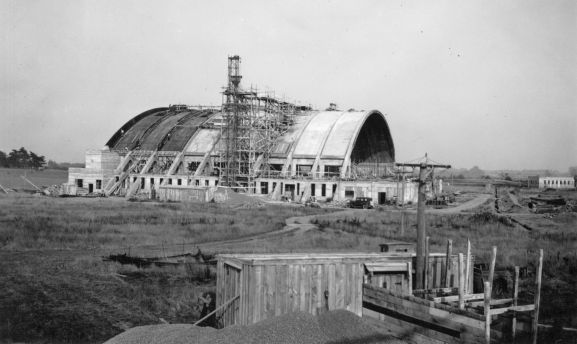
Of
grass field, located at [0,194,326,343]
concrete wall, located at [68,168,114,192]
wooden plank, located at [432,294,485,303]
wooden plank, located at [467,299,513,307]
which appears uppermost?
concrete wall, located at [68,168,114,192]

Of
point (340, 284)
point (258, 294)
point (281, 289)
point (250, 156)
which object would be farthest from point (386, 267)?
point (250, 156)

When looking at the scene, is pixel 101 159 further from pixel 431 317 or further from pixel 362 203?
pixel 431 317

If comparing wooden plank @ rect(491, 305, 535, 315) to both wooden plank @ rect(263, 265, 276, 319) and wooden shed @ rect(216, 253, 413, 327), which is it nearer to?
wooden shed @ rect(216, 253, 413, 327)

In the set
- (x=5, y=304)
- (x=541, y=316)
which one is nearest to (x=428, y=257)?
(x=541, y=316)

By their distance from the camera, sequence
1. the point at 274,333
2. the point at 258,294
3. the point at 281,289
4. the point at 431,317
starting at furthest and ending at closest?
the point at 281,289
the point at 258,294
the point at 431,317
the point at 274,333

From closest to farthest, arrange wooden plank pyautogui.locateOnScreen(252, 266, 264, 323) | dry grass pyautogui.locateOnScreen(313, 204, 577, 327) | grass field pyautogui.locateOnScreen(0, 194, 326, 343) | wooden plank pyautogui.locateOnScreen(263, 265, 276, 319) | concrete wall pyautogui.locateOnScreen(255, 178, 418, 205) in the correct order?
wooden plank pyautogui.locateOnScreen(252, 266, 264, 323) → wooden plank pyautogui.locateOnScreen(263, 265, 276, 319) → grass field pyautogui.locateOnScreen(0, 194, 326, 343) → dry grass pyautogui.locateOnScreen(313, 204, 577, 327) → concrete wall pyautogui.locateOnScreen(255, 178, 418, 205)

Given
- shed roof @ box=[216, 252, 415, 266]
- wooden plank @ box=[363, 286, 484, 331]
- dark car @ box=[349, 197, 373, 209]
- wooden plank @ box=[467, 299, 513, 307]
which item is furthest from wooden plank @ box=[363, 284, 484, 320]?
dark car @ box=[349, 197, 373, 209]

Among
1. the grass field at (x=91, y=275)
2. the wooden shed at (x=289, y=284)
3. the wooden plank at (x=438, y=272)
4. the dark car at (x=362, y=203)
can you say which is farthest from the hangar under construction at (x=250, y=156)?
the wooden shed at (x=289, y=284)
